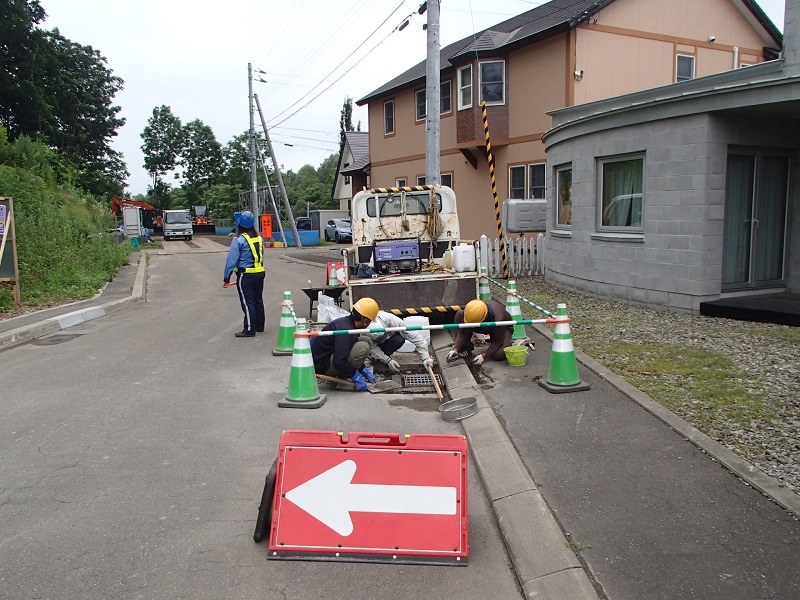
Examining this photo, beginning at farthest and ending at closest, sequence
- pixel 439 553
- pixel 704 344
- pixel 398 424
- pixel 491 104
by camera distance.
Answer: pixel 491 104
pixel 704 344
pixel 398 424
pixel 439 553

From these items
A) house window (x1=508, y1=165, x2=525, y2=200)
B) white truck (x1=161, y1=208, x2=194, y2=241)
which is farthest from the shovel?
white truck (x1=161, y1=208, x2=194, y2=241)

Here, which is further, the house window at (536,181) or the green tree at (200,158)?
the green tree at (200,158)

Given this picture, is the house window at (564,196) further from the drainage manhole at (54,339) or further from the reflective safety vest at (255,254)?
the drainage manhole at (54,339)

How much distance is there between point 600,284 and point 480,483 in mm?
8229

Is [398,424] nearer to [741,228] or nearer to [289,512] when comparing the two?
[289,512]

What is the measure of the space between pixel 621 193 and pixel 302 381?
7.79m

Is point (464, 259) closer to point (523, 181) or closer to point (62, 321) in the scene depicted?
point (62, 321)

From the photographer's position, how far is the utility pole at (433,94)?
14.6 m

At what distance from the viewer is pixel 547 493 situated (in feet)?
14.7

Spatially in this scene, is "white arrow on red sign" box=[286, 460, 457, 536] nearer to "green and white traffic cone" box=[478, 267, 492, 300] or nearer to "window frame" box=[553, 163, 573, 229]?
"green and white traffic cone" box=[478, 267, 492, 300]

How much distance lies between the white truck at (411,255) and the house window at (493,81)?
1134cm

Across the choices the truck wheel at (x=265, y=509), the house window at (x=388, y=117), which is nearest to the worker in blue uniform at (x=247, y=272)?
the truck wheel at (x=265, y=509)

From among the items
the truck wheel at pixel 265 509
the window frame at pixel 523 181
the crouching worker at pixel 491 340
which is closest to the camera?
the truck wheel at pixel 265 509

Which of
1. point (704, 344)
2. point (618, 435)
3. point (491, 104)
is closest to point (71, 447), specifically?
point (618, 435)
